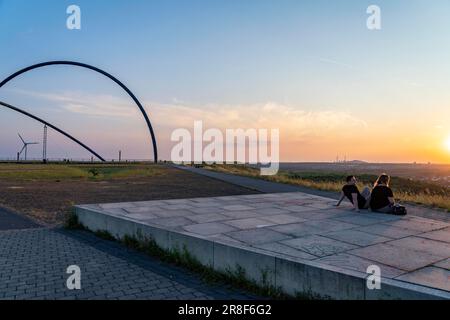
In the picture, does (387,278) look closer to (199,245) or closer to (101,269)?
(199,245)

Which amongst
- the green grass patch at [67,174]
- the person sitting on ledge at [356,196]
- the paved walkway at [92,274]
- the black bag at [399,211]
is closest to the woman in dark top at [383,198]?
the black bag at [399,211]

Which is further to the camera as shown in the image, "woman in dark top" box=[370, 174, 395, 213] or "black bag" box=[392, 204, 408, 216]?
"woman in dark top" box=[370, 174, 395, 213]

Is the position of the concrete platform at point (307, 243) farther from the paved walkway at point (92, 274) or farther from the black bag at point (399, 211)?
the paved walkway at point (92, 274)

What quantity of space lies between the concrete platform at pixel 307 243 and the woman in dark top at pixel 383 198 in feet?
0.91

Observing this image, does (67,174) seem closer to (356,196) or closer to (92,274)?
(356,196)

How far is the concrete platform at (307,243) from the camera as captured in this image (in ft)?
13.6

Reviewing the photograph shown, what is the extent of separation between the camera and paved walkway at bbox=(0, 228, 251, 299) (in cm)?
473

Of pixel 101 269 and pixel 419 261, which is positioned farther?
pixel 101 269

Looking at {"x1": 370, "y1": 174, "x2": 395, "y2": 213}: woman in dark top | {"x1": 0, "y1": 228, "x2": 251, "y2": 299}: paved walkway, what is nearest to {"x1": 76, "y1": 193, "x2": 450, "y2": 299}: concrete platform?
{"x1": 370, "y1": 174, "x2": 395, "y2": 213}: woman in dark top

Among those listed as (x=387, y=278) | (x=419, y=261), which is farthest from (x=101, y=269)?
(x=419, y=261)

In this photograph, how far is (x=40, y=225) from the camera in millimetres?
9852

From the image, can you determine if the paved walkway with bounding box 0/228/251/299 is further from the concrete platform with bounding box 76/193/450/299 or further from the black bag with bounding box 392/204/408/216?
the black bag with bounding box 392/204/408/216

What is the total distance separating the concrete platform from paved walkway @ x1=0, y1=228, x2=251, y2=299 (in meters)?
0.46
